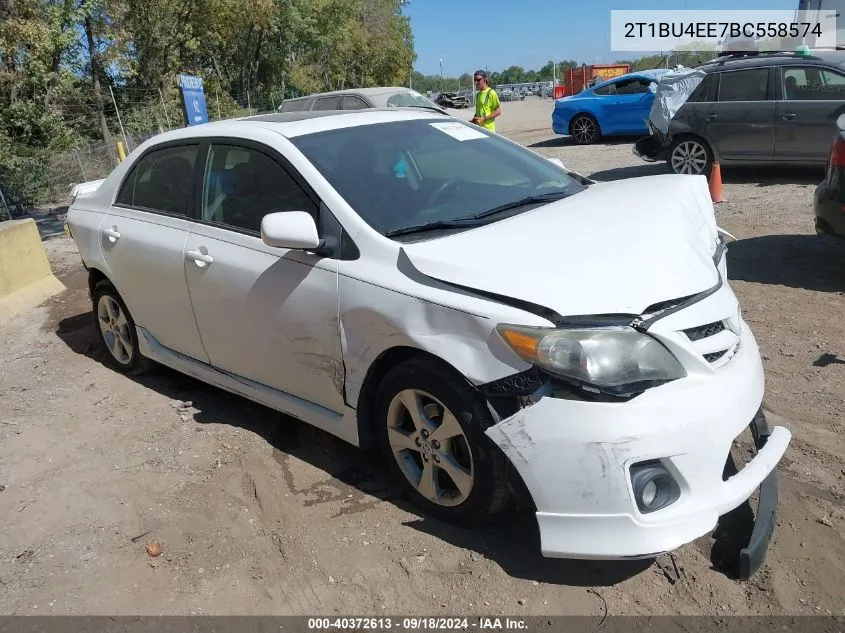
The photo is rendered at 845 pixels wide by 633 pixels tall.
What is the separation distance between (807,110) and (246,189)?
8.49 meters

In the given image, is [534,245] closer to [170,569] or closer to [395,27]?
[170,569]

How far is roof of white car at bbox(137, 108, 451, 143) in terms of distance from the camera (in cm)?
378

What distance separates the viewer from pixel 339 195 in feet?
10.9

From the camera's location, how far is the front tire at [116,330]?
4.92 m

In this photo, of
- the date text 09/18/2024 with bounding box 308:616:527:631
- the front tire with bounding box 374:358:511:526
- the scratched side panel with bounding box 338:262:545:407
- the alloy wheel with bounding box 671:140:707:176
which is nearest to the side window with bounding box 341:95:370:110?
the alloy wheel with bounding box 671:140:707:176

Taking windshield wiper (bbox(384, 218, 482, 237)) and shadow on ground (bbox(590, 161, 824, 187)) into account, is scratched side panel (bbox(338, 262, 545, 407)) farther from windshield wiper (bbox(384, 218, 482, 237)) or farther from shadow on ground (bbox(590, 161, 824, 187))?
shadow on ground (bbox(590, 161, 824, 187))

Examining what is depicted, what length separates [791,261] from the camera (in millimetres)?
6496

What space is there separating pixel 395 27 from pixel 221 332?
2121 inches

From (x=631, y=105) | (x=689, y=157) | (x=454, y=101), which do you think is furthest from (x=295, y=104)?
(x=454, y=101)

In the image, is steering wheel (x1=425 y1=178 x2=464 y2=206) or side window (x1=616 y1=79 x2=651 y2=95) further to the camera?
side window (x1=616 y1=79 x2=651 y2=95)

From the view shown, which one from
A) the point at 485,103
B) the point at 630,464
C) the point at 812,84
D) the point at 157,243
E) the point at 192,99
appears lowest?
the point at 630,464

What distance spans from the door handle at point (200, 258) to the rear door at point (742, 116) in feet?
28.1

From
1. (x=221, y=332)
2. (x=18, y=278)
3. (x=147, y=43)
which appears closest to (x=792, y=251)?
(x=221, y=332)

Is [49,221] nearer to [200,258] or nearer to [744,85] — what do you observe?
[200,258]
